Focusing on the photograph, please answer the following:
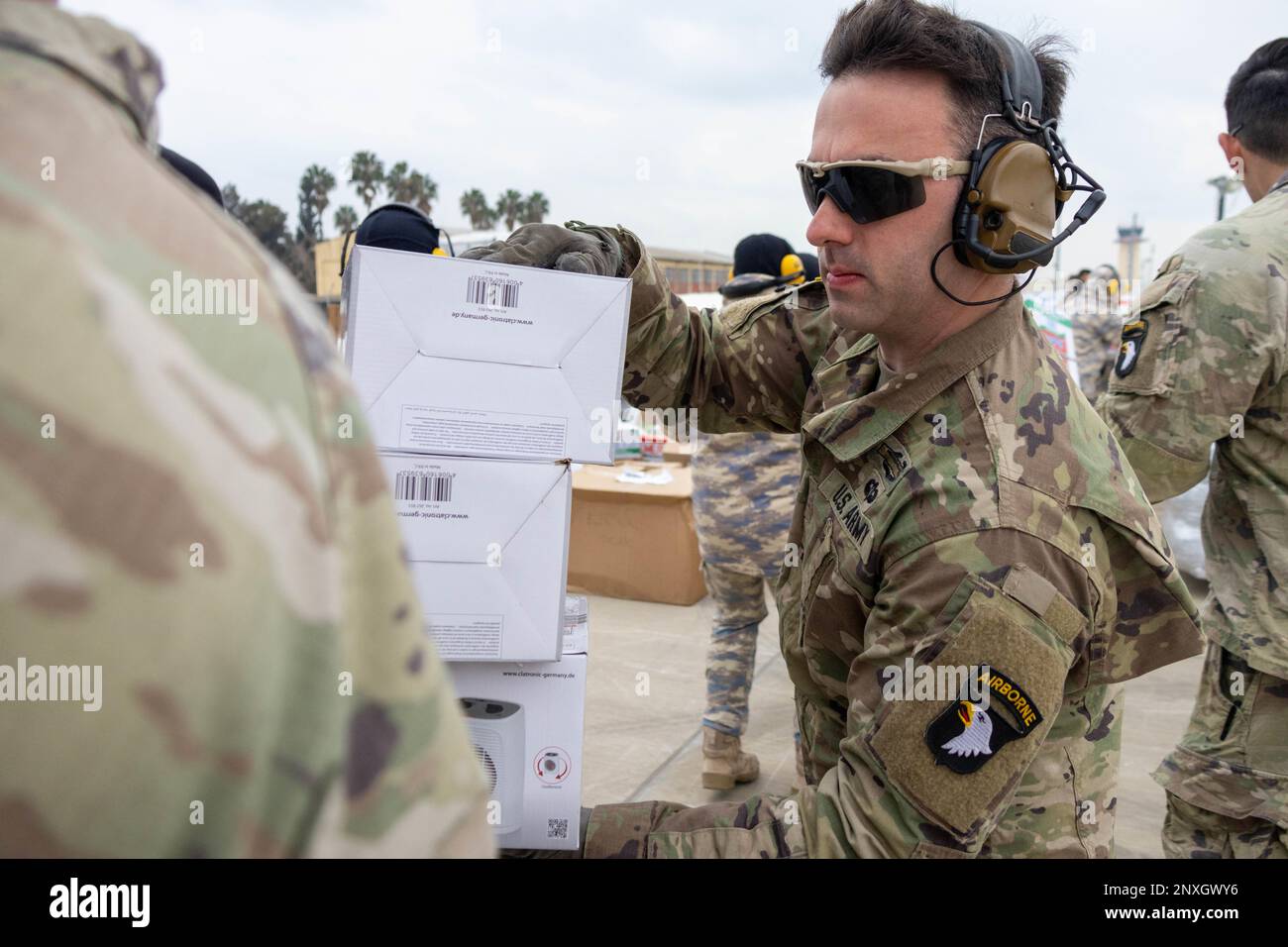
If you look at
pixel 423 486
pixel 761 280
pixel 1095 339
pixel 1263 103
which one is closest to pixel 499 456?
pixel 423 486

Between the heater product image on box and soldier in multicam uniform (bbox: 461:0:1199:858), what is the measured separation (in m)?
0.13

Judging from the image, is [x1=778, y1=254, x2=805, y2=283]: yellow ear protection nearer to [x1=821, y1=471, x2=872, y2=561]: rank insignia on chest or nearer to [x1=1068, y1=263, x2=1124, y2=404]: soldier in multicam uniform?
[x1=821, y1=471, x2=872, y2=561]: rank insignia on chest

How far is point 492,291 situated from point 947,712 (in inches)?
36.6

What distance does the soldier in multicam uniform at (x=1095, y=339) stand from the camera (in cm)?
786

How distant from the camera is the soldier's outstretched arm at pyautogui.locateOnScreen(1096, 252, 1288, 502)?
91.0 inches

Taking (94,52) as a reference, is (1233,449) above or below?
below

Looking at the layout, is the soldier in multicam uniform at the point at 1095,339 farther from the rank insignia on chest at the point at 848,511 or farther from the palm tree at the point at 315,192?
the palm tree at the point at 315,192

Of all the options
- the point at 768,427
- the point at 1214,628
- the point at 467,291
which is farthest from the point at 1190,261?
the point at 467,291

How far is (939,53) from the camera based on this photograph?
1506 millimetres

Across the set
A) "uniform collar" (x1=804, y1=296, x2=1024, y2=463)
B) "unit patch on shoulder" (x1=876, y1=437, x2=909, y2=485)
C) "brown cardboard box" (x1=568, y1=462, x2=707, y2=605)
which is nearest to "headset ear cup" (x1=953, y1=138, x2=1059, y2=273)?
"uniform collar" (x1=804, y1=296, x2=1024, y2=463)

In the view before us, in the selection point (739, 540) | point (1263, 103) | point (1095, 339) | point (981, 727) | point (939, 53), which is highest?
point (1263, 103)

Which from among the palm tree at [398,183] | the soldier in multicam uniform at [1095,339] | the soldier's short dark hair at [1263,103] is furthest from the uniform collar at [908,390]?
the palm tree at [398,183]

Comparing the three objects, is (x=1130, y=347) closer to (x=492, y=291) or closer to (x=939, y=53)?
(x=939, y=53)

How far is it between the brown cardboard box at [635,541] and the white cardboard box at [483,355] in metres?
4.35
